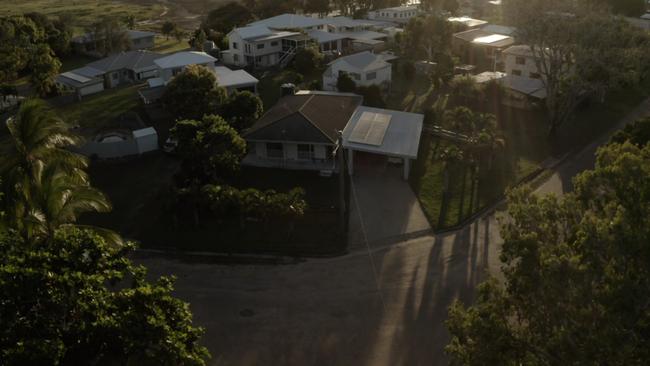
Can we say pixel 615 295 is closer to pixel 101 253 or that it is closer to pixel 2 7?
pixel 101 253

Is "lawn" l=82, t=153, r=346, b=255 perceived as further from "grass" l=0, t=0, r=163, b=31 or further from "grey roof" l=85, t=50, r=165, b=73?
"grass" l=0, t=0, r=163, b=31

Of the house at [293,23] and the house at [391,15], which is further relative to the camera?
the house at [391,15]

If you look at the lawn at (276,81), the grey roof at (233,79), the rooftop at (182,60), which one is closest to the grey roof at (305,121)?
the lawn at (276,81)

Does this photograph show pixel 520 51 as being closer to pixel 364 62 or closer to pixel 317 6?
pixel 364 62

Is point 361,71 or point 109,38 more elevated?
point 109,38

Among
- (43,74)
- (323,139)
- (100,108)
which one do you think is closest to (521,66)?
(323,139)

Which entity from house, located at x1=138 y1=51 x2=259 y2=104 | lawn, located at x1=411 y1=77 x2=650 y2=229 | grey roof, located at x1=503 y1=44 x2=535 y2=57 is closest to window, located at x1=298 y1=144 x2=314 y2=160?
lawn, located at x1=411 y1=77 x2=650 y2=229

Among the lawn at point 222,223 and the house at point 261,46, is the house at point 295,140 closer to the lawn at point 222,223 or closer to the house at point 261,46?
the lawn at point 222,223
